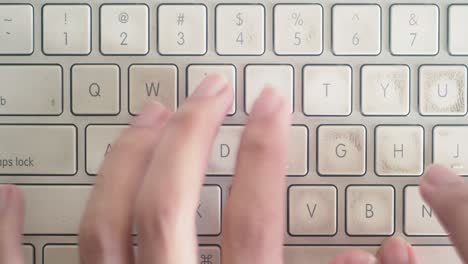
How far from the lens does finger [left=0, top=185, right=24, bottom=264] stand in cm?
66

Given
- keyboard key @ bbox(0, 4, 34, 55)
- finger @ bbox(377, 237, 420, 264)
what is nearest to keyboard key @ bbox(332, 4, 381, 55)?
finger @ bbox(377, 237, 420, 264)

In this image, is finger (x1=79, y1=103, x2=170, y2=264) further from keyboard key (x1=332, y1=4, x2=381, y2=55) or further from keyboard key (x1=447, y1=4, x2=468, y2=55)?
keyboard key (x1=447, y1=4, x2=468, y2=55)

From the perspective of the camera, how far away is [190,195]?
0.62 m

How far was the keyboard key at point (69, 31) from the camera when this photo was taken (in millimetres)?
666

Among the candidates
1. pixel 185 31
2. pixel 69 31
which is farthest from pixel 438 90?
pixel 69 31

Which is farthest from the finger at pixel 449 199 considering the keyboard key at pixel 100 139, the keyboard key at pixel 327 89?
the keyboard key at pixel 100 139

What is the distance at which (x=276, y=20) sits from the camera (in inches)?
26.2

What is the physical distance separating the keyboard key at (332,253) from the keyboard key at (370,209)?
0.02 meters

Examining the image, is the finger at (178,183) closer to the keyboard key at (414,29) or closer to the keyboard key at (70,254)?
the keyboard key at (70,254)

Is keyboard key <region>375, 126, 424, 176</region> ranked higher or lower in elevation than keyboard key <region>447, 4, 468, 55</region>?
lower

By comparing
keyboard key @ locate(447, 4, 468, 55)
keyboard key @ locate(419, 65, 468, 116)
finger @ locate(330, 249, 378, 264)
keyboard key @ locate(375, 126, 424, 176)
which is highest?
keyboard key @ locate(447, 4, 468, 55)

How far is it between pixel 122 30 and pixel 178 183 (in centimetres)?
18

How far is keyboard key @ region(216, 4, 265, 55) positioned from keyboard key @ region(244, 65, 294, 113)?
0.7 inches

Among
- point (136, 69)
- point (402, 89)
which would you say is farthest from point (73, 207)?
point (402, 89)
